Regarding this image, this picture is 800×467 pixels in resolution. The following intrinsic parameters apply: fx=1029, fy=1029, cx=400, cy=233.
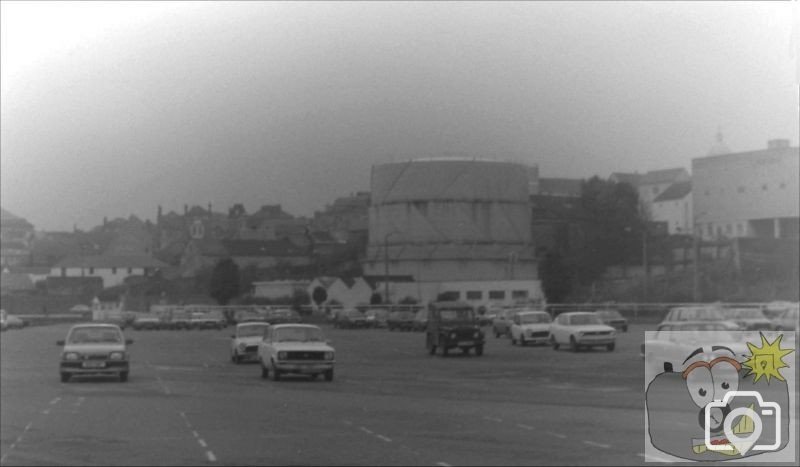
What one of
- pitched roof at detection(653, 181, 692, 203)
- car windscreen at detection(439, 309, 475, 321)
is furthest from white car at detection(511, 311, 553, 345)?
pitched roof at detection(653, 181, 692, 203)

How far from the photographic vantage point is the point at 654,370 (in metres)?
1.79

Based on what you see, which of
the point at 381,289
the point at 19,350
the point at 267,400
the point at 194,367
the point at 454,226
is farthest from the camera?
the point at 454,226

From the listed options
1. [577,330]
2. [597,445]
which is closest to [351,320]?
→ [577,330]

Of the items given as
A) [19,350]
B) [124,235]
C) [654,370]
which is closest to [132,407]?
[654,370]

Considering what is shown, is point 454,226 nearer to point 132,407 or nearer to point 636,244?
point 636,244

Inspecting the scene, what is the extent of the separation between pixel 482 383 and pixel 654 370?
30.4 m

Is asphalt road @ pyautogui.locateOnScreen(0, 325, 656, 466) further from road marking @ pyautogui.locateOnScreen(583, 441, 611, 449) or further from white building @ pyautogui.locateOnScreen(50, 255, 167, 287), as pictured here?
white building @ pyautogui.locateOnScreen(50, 255, 167, 287)

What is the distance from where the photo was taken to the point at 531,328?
4888 centimetres

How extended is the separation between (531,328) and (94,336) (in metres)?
22.6

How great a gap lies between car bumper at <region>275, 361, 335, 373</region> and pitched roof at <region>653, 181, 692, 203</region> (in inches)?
4361

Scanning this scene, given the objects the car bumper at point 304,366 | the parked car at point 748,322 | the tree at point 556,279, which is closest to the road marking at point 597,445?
the parked car at point 748,322

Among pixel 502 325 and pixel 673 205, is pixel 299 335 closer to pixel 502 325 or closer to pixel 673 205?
Result: pixel 502 325

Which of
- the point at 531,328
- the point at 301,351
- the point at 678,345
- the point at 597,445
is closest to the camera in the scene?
the point at 678,345

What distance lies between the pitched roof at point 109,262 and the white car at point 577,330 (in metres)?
93.6
